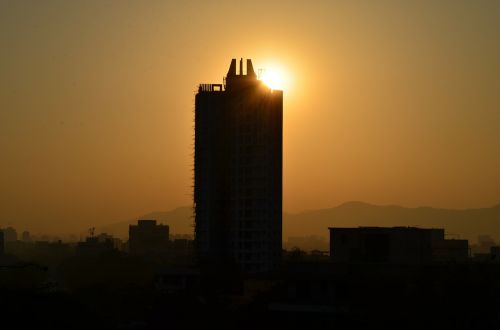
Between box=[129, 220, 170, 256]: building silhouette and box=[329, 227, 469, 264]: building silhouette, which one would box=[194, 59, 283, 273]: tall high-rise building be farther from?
box=[129, 220, 170, 256]: building silhouette

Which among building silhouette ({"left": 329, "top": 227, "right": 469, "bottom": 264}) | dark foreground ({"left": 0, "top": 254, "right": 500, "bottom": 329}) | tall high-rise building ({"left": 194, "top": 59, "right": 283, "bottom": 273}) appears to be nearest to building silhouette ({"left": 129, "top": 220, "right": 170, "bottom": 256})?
tall high-rise building ({"left": 194, "top": 59, "right": 283, "bottom": 273})

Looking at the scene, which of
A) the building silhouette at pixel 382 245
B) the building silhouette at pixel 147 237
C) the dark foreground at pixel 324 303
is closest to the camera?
the dark foreground at pixel 324 303

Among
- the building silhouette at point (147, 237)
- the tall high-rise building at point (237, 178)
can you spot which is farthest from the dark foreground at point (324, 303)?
the building silhouette at point (147, 237)

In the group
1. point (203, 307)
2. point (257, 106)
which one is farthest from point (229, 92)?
point (203, 307)

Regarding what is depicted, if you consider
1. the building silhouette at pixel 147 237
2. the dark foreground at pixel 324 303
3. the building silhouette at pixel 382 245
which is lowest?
the dark foreground at pixel 324 303

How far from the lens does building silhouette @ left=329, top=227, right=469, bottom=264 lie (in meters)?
62.2

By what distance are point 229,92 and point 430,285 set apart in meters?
46.2

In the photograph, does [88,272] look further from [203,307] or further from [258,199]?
[203,307]

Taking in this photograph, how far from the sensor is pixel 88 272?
392 ft

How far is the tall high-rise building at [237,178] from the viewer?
86.7 m

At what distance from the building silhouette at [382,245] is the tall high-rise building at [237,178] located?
71.1ft

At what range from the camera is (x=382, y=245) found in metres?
62.5

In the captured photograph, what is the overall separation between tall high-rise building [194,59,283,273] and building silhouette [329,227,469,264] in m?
21.7

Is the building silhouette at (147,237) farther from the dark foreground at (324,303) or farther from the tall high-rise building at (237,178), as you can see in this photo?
the dark foreground at (324,303)
